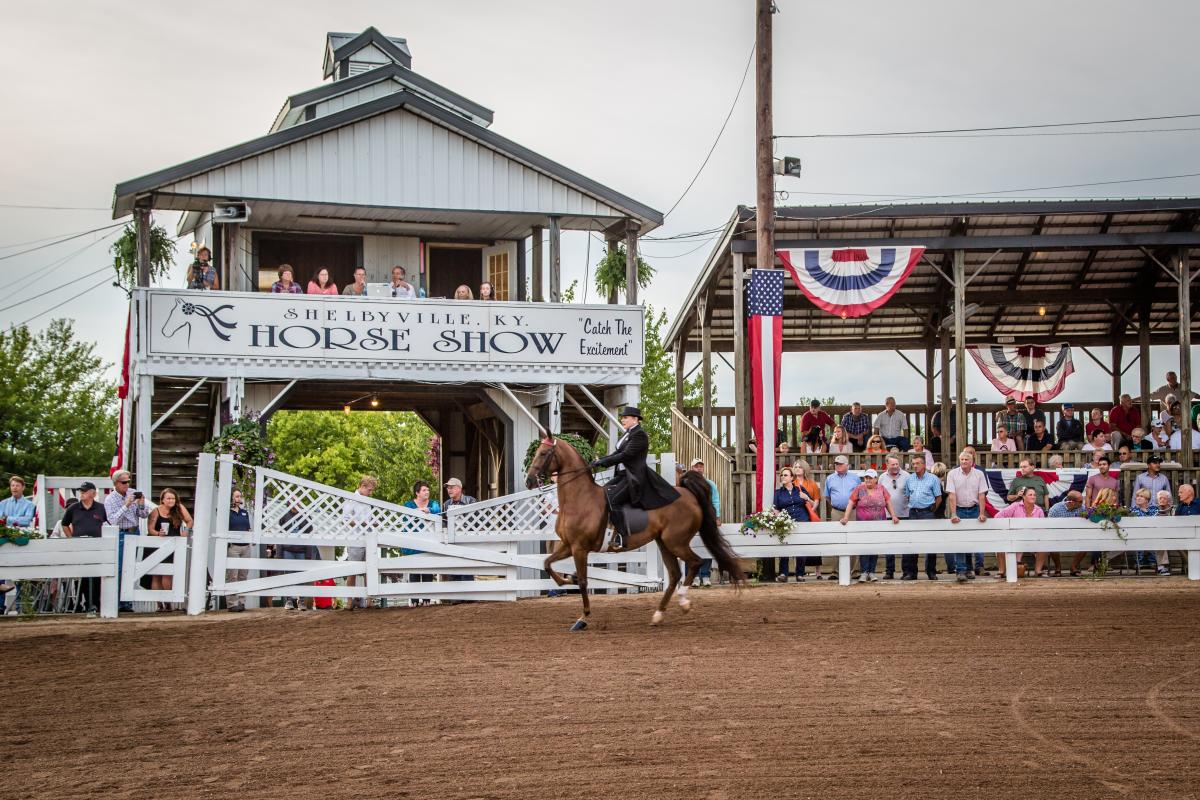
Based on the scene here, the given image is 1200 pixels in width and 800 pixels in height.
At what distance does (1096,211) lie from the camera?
2400cm

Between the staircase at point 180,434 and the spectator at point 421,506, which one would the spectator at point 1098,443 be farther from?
the staircase at point 180,434

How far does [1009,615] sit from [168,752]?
32.0 ft

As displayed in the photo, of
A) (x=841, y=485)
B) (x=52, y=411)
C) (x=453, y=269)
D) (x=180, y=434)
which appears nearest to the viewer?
(x=841, y=485)

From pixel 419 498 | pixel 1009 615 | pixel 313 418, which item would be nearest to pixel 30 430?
pixel 313 418

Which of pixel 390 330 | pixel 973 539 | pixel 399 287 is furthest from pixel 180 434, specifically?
pixel 973 539

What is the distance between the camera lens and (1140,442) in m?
24.2

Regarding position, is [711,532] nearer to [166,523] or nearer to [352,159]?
[166,523]

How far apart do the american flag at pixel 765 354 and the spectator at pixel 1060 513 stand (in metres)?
4.11

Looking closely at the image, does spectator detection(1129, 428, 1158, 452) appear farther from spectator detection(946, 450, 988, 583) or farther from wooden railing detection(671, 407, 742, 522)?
wooden railing detection(671, 407, 742, 522)

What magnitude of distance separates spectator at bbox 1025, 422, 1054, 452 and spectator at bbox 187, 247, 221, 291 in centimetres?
1446

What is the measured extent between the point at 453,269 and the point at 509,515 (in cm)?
881

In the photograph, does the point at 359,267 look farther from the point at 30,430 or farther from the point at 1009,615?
the point at 30,430

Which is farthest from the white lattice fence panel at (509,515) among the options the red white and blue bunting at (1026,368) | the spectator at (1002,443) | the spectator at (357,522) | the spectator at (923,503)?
the red white and blue bunting at (1026,368)

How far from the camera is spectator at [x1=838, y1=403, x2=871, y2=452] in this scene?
26203 millimetres
